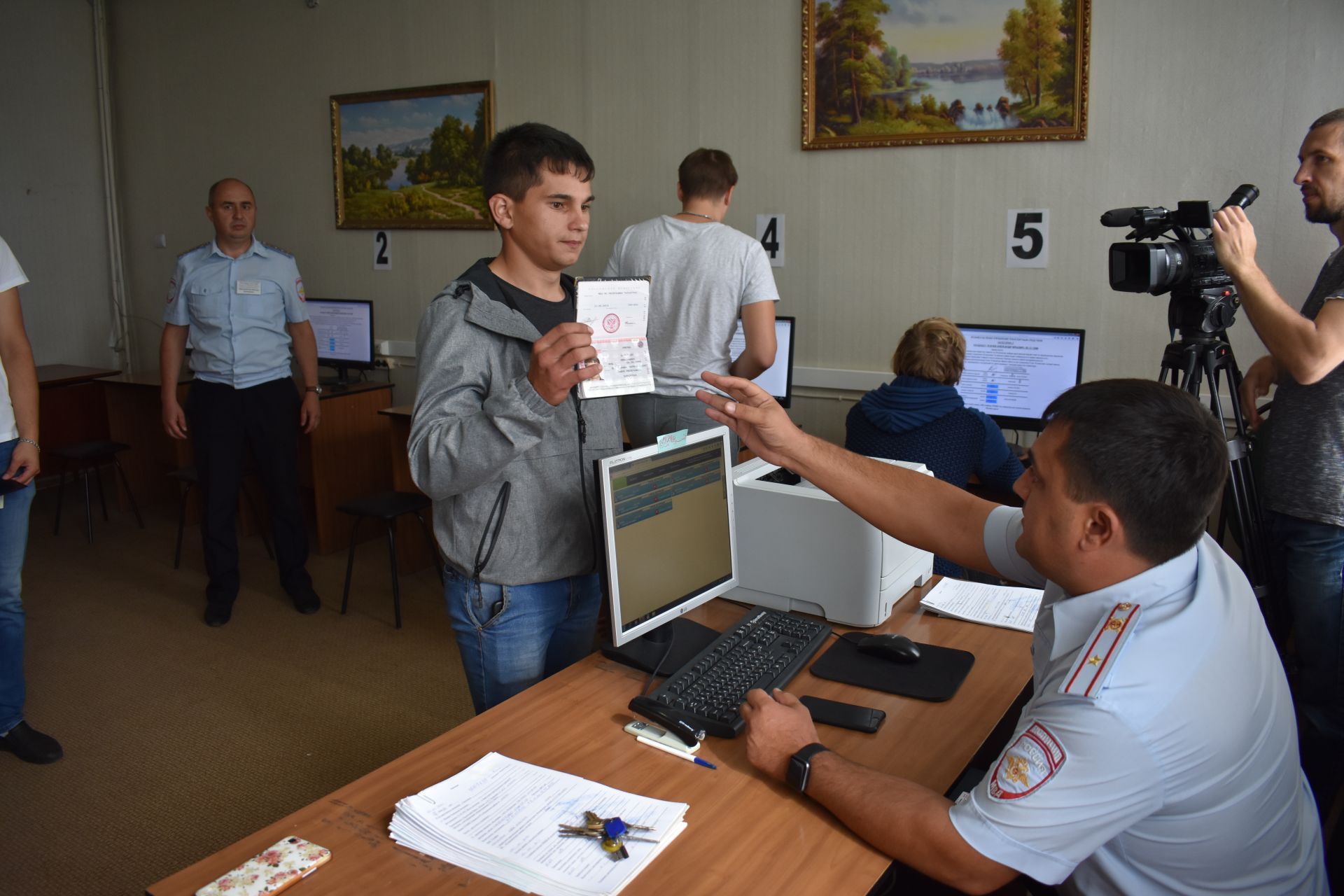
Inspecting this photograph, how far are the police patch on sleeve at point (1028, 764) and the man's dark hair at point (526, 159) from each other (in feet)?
3.60

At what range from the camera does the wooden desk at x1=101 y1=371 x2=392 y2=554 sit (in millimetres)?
4438

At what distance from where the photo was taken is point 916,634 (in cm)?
179

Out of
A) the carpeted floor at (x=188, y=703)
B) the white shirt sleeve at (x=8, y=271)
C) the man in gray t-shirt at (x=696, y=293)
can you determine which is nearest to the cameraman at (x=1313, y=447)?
the man in gray t-shirt at (x=696, y=293)

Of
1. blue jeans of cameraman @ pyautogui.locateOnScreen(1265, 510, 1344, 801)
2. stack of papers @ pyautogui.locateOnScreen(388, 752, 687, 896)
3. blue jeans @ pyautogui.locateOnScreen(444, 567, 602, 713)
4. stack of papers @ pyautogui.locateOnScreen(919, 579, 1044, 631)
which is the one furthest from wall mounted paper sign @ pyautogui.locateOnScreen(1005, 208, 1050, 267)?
stack of papers @ pyautogui.locateOnScreen(388, 752, 687, 896)

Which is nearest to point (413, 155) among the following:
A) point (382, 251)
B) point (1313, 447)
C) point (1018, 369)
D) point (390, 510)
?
point (382, 251)

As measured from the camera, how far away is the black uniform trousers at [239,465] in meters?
3.68

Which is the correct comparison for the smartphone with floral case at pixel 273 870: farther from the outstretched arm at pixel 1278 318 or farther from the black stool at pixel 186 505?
the black stool at pixel 186 505

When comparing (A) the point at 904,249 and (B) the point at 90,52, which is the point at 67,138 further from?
(A) the point at 904,249

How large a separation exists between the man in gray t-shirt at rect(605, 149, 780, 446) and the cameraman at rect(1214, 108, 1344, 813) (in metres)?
1.30

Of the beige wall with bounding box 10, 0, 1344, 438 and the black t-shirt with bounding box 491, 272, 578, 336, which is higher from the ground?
the beige wall with bounding box 10, 0, 1344, 438

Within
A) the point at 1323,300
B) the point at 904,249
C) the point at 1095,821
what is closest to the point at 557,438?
the point at 1095,821

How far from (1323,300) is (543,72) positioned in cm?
317

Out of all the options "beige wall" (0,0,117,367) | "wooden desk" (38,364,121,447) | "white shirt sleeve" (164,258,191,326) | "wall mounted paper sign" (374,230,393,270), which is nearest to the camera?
"white shirt sleeve" (164,258,191,326)

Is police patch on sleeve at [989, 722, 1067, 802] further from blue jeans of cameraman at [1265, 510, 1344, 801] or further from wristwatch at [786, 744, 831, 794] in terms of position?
blue jeans of cameraman at [1265, 510, 1344, 801]
